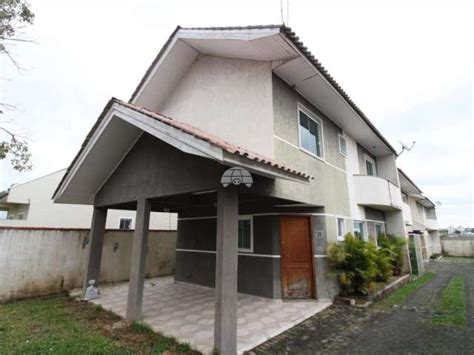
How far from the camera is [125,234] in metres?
11.1

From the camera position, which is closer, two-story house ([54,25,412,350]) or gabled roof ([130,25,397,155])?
two-story house ([54,25,412,350])

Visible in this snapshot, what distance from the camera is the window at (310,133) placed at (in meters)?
8.34

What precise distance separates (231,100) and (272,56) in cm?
177

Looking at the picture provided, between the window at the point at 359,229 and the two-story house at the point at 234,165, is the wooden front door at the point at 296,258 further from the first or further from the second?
the window at the point at 359,229

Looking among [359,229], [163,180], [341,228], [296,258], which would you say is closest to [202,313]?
[296,258]

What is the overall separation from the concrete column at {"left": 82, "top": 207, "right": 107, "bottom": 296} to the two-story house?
0.03 metres

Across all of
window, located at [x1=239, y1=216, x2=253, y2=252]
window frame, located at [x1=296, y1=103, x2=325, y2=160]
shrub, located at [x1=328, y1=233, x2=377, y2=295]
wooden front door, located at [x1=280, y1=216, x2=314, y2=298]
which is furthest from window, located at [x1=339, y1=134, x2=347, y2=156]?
window, located at [x1=239, y1=216, x2=253, y2=252]

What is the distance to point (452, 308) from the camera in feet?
24.1

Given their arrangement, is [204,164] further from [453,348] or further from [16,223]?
[16,223]

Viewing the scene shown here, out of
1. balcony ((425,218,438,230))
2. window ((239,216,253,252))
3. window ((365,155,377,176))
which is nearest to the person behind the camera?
window ((239,216,253,252))

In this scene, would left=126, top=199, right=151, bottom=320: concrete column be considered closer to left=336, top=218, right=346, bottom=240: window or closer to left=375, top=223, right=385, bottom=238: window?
left=336, top=218, right=346, bottom=240: window

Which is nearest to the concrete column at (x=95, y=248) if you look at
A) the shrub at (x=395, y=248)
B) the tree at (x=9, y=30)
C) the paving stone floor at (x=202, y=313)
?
the paving stone floor at (x=202, y=313)

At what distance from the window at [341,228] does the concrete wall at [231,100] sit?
489 centimetres

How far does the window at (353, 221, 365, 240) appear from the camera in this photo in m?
11.0
